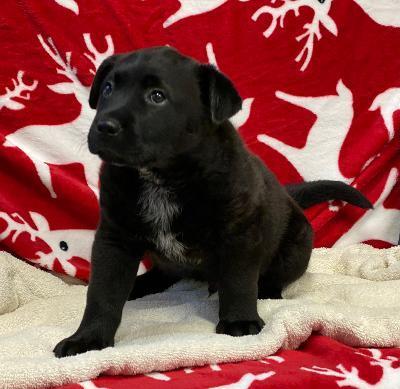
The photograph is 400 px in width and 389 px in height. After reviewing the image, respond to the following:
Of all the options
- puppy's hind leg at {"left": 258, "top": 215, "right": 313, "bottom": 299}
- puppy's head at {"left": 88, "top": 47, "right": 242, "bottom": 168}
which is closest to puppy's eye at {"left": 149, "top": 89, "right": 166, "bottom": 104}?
puppy's head at {"left": 88, "top": 47, "right": 242, "bottom": 168}

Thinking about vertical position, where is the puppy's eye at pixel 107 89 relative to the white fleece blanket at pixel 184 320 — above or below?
above

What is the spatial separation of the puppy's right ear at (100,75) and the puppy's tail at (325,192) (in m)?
0.99

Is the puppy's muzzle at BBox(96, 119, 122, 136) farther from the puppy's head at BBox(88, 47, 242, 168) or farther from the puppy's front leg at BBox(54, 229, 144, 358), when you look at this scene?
the puppy's front leg at BBox(54, 229, 144, 358)

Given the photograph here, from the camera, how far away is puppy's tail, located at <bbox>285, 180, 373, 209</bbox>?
2.55m

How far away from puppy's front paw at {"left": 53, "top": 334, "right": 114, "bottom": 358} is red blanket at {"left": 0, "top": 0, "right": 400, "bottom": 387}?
934mm

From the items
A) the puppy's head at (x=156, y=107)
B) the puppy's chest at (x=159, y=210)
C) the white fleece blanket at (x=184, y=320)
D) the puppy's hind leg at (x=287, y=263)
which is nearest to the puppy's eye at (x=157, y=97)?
the puppy's head at (x=156, y=107)

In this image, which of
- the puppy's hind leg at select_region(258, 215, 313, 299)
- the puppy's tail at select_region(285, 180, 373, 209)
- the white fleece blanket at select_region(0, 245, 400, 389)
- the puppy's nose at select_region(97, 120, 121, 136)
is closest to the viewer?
the white fleece blanket at select_region(0, 245, 400, 389)

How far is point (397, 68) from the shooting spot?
2684 mm

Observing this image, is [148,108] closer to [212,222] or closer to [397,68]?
[212,222]

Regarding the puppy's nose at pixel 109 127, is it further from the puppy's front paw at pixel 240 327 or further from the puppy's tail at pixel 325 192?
the puppy's tail at pixel 325 192

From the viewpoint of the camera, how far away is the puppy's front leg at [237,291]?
1.75 meters

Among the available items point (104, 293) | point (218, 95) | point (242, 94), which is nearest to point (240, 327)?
point (104, 293)

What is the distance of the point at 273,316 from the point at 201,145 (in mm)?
500

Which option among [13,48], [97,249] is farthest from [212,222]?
[13,48]
